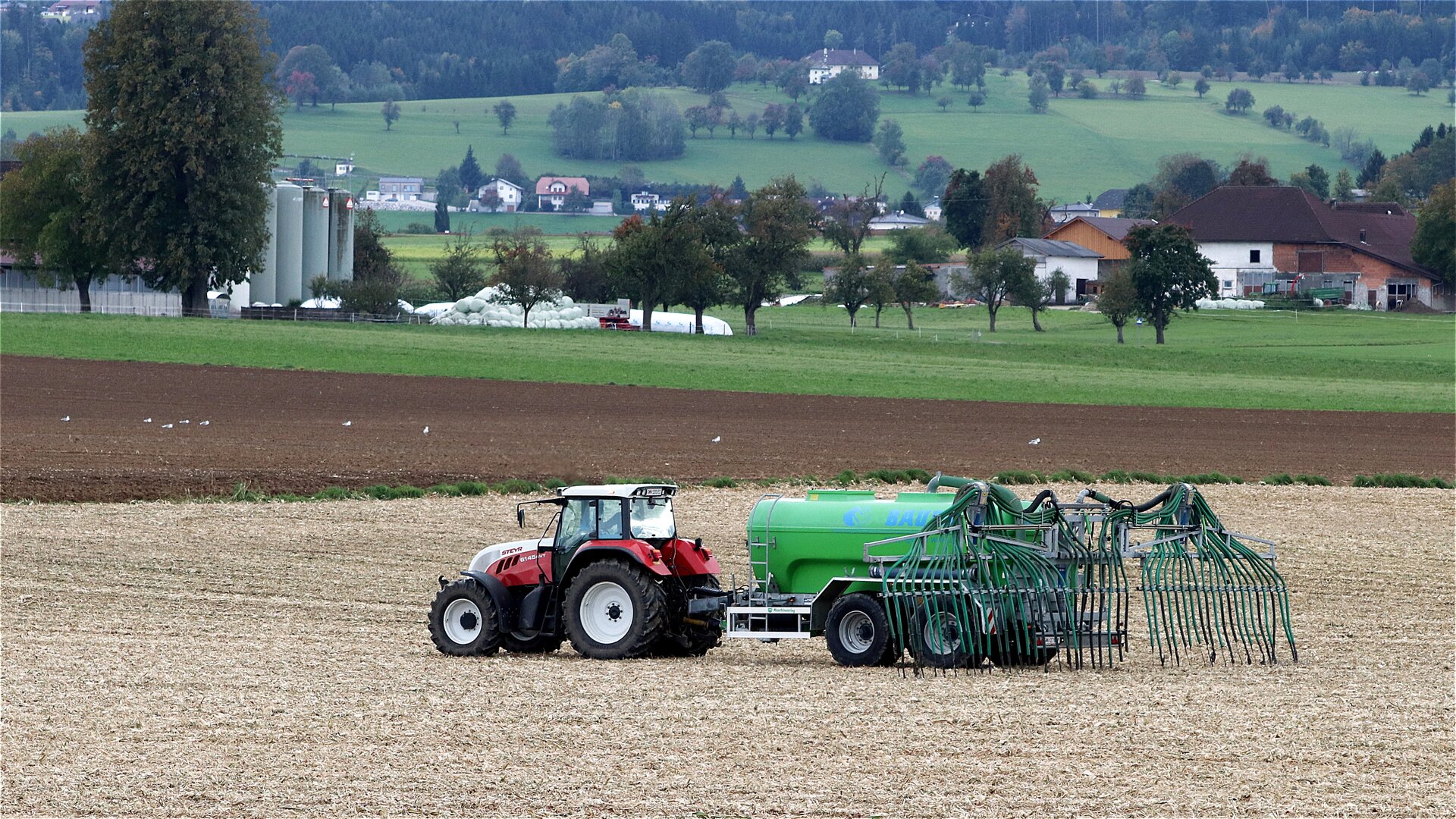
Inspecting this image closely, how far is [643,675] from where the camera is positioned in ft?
51.9

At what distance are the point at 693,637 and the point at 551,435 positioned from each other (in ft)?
80.4

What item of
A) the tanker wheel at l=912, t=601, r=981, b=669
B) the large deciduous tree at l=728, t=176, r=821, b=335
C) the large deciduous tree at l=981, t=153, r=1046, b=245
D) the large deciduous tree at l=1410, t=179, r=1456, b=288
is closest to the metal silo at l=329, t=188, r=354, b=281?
the large deciduous tree at l=728, t=176, r=821, b=335

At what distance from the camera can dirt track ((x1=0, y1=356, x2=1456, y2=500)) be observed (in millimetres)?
34062

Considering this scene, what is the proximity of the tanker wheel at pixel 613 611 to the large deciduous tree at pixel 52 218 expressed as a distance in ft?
259

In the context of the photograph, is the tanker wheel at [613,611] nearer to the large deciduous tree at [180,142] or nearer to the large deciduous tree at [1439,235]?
the large deciduous tree at [180,142]

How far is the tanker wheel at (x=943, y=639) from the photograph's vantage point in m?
16.3

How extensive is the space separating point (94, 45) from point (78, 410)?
172 ft

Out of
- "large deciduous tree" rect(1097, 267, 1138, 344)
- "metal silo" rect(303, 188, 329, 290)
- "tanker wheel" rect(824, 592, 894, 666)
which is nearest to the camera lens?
"tanker wheel" rect(824, 592, 894, 666)

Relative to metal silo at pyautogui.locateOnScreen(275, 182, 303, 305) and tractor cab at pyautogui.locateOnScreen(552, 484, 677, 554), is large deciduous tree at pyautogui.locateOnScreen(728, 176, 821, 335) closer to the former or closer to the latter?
metal silo at pyautogui.locateOnScreen(275, 182, 303, 305)

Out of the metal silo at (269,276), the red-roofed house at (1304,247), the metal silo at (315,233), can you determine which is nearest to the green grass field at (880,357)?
the red-roofed house at (1304,247)

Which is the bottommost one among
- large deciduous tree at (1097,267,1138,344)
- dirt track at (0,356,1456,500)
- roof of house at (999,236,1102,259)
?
dirt track at (0,356,1456,500)

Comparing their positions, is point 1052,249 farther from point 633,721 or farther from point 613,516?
point 633,721

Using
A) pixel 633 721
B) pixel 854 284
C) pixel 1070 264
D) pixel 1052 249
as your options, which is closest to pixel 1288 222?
pixel 1070 264

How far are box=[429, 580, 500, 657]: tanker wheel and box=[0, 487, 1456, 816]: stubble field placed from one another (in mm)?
224
